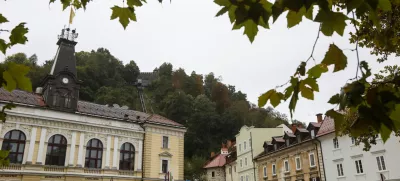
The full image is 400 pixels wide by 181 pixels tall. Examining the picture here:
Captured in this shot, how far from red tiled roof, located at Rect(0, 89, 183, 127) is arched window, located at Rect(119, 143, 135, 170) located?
312 centimetres

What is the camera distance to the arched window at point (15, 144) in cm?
2640

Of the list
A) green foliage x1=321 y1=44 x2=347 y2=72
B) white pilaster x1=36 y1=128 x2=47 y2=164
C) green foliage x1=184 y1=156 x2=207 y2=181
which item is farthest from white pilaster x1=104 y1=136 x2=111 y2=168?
green foliage x1=321 y1=44 x2=347 y2=72

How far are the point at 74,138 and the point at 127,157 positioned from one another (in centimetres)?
565

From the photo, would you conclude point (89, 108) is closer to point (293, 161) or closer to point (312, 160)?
point (293, 161)

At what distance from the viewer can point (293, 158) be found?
116ft

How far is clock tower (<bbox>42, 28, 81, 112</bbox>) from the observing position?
3041cm

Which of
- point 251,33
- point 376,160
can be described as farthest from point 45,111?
point 251,33

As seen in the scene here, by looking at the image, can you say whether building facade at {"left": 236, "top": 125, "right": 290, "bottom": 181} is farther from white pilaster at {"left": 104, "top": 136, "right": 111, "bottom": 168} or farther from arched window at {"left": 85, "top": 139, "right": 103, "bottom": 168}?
arched window at {"left": 85, "top": 139, "right": 103, "bottom": 168}

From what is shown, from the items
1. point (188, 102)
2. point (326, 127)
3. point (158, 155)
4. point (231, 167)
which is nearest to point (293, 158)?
point (326, 127)

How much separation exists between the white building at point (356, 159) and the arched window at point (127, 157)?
18.6 meters

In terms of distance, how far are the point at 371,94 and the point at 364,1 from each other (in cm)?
57

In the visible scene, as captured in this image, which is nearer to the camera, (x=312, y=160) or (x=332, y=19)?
(x=332, y=19)

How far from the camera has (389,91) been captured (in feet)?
6.65

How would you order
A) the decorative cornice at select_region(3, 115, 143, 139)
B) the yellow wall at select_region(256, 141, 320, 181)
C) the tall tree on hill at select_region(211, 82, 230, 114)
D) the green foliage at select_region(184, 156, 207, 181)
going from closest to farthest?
1. the decorative cornice at select_region(3, 115, 143, 139)
2. the yellow wall at select_region(256, 141, 320, 181)
3. the green foliage at select_region(184, 156, 207, 181)
4. the tall tree on hill at select_region(211, 82, 230, 114)
